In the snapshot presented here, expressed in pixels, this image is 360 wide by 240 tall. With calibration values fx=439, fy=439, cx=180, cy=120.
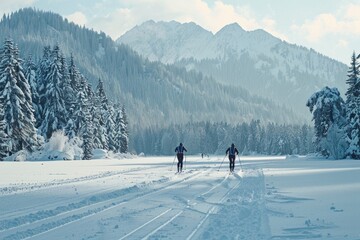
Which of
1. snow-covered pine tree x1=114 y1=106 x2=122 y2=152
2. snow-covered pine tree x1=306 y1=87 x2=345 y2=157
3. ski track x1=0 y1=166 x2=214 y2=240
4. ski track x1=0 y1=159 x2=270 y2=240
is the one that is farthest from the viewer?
snow-covered pine tree x1=114 y1=106 x2=122 y2=152

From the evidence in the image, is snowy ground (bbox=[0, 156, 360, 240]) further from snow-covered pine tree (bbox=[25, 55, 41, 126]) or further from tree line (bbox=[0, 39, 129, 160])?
snow-covered pine tree (bbox=[25, 55, 41, 126])

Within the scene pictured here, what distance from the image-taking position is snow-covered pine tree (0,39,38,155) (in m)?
45.2

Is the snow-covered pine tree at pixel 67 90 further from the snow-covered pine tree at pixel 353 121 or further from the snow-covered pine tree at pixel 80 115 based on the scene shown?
the snow-covered pine tree at pixel 353 121

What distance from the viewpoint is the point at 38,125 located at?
56562mm

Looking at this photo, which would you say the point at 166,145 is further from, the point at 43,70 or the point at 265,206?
the point at 265,206

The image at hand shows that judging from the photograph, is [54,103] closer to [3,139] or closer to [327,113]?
[3,139]

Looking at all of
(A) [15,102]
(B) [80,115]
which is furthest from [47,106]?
(A) [15,102]

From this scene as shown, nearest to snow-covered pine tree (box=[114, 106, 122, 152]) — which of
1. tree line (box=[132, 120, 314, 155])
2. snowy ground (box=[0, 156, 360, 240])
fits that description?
snowy ground (box=[0, 156, 360, 240])

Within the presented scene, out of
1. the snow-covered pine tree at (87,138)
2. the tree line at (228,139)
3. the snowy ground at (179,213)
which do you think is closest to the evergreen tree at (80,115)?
the snow-covered pine tree at (87,138)

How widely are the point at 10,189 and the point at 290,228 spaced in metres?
11.1

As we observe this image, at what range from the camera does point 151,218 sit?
10.4 metres

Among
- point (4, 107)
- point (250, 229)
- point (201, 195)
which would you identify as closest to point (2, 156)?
point (4, 107)

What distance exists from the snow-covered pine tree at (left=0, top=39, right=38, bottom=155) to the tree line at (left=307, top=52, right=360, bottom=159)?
3289cm

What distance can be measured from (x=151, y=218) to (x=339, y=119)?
45.8m
